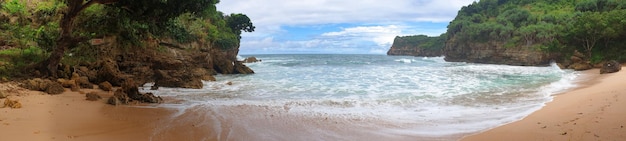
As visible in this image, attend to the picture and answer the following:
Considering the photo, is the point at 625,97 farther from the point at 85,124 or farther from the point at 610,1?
the point at 610,1

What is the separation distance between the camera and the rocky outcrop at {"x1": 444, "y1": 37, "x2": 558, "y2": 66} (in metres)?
48.5

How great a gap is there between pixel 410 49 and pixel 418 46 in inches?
272

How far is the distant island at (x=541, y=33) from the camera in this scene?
34938 millimetres

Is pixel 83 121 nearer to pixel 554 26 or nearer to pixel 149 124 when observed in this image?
pixel 149 124

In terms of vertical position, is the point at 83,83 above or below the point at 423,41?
below

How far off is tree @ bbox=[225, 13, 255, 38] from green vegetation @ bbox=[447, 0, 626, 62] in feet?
111

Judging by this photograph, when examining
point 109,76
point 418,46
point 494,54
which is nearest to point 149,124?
point 109,76

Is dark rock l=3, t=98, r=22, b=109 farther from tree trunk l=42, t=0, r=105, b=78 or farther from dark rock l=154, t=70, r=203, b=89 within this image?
dark rock l=154, t=70, r=203, b=89

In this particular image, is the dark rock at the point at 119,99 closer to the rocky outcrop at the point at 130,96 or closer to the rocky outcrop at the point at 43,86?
the rocky outcrop at the point at 130,96

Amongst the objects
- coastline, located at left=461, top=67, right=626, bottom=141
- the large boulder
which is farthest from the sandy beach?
the large boulder

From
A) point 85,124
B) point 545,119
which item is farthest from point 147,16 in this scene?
point 545,119

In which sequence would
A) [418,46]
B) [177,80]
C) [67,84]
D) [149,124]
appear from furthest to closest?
[418,46]
[177,80]
[67,84]
[149,124]

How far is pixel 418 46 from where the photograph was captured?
471 feet

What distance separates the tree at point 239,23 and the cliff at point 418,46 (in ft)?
302
